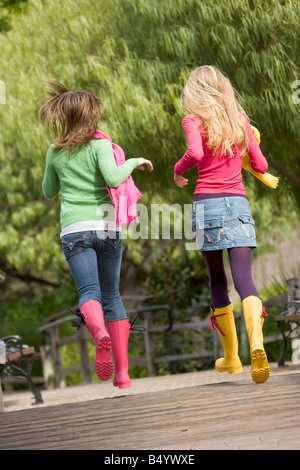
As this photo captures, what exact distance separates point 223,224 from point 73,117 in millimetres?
1073

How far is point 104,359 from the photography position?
4484 millimetres

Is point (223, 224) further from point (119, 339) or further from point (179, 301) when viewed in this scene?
point (179, 301)

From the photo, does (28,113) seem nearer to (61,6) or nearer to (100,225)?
(61,6)

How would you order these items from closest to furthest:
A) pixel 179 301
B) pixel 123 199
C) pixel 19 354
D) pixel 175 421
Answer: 1. pixel 175 421
2. pixel 123 199
3. pixel 19 354
4. pixel 179 301

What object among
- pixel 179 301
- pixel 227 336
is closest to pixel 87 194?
pixel 227 336

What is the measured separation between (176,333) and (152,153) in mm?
3932

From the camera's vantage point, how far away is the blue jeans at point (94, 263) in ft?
15.6

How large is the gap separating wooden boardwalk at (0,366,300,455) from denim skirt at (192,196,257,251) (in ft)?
2.65

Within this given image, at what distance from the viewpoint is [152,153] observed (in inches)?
404

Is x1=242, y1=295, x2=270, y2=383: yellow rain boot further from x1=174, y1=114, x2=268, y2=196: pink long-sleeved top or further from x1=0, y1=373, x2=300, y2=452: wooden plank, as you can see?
x1=174, y1=114, x2=268, y2=196: pink long-sleeved top

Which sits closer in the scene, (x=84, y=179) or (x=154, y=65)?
(x=84, y=179)

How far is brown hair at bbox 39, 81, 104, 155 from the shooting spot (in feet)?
15.7
